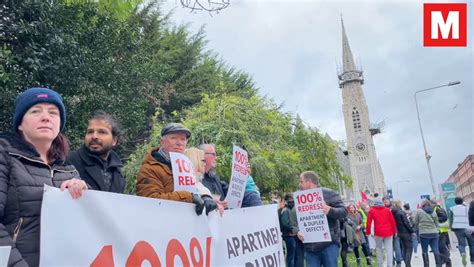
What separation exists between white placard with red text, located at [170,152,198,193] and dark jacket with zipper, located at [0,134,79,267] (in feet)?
3.87

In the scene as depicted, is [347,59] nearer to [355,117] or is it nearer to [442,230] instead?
[355,117]

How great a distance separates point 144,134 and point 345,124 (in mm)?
99456

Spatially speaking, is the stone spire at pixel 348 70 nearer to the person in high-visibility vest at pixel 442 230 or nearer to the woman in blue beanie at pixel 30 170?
the person in high-visibility vest at pixel 442 230

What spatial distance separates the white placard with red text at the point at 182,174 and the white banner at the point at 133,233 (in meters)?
0.16

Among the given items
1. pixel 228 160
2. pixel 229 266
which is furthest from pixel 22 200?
pixel 228 160

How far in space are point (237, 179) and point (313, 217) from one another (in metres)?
1.88

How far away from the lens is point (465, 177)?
11062 cm

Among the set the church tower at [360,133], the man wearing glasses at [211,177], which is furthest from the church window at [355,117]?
the man wearing glasses at [211,177]

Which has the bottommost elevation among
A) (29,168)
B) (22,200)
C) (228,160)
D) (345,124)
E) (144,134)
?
(22,200)

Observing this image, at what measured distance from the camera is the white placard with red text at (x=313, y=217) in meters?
5.94

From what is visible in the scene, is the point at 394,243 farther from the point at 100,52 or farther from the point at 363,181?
the point at 363,181

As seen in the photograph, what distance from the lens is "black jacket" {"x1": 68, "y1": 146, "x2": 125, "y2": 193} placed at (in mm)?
3453

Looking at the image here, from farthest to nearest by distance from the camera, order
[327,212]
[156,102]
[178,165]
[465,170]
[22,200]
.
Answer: [465,170] < [156,102] < [327,212] < [178,165] < [22,200]

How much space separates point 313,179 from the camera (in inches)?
244
